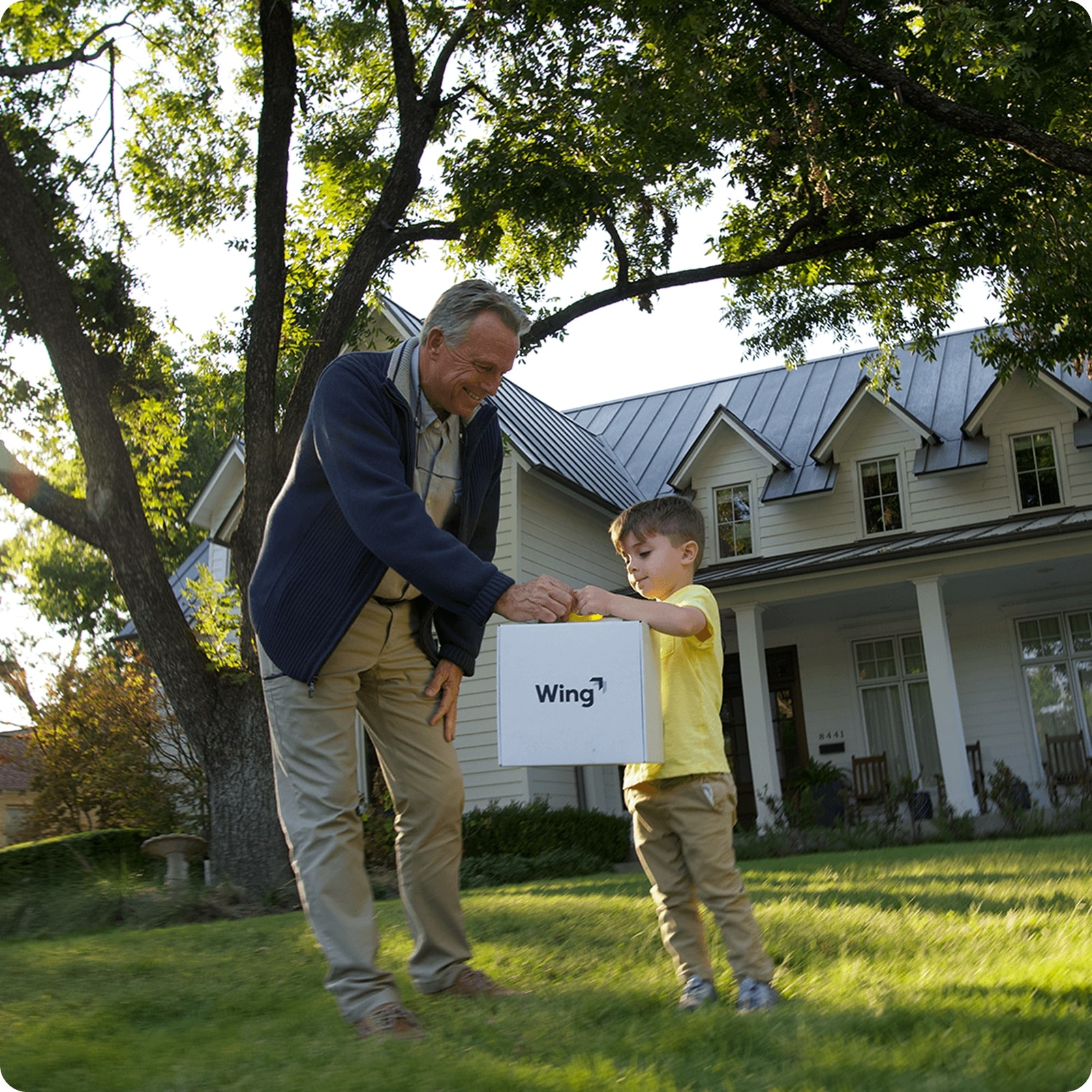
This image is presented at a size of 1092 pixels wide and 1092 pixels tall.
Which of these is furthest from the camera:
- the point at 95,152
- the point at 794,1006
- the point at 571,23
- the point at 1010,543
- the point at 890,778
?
the point at 890,778

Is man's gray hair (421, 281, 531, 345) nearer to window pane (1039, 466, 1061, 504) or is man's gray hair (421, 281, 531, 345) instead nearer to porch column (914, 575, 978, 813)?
porch column (914, 575, 978, 813)

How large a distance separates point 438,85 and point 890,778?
11.7m

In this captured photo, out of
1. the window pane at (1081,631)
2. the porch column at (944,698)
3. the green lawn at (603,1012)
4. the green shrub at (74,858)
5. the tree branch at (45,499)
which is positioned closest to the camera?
the green lawn at (603,1012)

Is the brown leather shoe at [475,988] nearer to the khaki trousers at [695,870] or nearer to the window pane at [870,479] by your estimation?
the khaki trousers at [695,870]

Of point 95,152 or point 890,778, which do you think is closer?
point 95,152

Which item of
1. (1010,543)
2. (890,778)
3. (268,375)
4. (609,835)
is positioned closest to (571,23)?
(268,375)

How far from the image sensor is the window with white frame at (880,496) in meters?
17.4

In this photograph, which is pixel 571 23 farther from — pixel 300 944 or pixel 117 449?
pixel 300 944

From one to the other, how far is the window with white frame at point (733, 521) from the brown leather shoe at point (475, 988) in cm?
1505

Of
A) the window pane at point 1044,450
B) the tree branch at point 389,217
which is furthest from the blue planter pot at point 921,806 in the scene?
the tree branch at point 389,217

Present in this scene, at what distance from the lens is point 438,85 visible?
11.0 meters

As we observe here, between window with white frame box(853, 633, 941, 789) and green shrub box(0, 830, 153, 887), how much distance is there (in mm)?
10824

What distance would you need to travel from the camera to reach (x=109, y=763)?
1448cm

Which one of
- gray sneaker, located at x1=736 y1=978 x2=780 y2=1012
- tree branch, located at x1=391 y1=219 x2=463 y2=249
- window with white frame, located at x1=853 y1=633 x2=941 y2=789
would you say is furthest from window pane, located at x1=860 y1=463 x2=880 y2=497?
gray sneaker, located at x1=736 y1=978 x2=780 y2=1012
